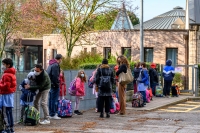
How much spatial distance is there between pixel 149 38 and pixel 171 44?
1.60 metres

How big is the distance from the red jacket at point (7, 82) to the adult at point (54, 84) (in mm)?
2752

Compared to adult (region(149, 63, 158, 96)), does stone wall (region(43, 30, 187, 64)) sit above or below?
above

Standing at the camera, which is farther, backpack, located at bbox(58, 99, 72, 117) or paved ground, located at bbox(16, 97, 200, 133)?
backpack, located at bbox(58, 99, 72, 117)

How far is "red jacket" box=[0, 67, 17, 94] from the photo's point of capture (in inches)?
438

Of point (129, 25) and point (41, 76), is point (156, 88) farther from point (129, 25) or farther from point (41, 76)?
point (129, 25)

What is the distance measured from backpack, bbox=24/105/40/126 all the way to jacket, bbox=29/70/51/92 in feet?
1.75

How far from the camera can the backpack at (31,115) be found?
41.6ft

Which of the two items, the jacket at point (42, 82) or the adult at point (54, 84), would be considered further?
the adult at point (54, 84)

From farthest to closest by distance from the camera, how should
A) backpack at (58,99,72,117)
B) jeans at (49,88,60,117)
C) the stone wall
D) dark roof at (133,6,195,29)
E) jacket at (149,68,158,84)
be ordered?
1. dark roof at (133,6,195,29)
2. the stone wall
3. jacket at (149,68,158,84)
4. backpack at (58,99,72,117)
5. jeans at (49,88,60,117)

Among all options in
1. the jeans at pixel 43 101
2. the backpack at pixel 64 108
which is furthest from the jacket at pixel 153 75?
the jeans at pixel 43 101

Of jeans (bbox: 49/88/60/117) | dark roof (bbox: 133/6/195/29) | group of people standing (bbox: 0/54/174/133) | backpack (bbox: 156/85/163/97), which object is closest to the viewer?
group of people standing (bbox: 0/54/174/133)

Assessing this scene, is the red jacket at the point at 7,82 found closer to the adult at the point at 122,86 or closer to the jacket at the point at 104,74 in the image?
the jacket at the point at 104,74

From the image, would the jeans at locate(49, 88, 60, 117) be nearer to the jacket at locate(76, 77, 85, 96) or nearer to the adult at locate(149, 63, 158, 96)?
the jacket at locate(76, 77, 85, 96)

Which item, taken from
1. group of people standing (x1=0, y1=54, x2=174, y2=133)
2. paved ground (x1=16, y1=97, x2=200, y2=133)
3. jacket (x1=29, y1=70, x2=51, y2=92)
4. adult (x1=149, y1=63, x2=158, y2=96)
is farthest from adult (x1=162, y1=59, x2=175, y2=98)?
jacket (x1=29, y1=70, x2=51, y2=92)
